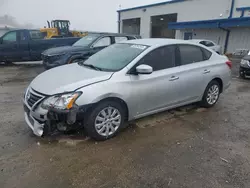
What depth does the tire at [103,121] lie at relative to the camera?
3.17 m

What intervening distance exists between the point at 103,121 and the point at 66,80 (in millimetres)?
874

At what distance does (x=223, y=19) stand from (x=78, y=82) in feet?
64.8

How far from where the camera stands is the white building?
1855 centimetres

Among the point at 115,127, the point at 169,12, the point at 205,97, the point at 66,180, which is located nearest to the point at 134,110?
the point at 115,127

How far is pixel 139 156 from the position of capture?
119 inches

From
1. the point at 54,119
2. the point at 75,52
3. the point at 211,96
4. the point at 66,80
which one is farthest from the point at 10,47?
the point at 211,96

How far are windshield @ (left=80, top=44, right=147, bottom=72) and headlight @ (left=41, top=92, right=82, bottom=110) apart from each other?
0.90 m

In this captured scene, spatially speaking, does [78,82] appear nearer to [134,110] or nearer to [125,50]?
[134,110]

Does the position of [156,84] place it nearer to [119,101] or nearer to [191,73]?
[119,101]

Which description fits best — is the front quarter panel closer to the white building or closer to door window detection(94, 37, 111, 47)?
door window detection(94, 37, 111, 47)

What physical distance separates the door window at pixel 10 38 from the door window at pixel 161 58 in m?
9.32

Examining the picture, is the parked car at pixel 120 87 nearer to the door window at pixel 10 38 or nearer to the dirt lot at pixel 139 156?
the dirt lot at pixel 139 156

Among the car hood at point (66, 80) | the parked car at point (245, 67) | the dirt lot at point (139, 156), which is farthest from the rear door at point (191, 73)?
the parked car at point (245, 67)

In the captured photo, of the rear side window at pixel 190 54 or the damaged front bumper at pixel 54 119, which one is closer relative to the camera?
the damaged front bumper at pixel 54 119
